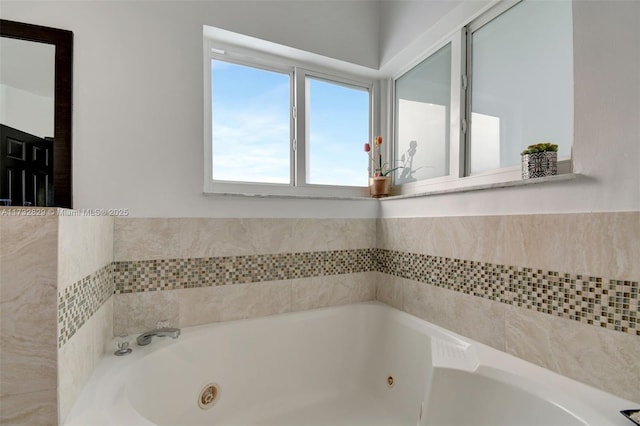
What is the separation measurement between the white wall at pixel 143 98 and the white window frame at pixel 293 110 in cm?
15

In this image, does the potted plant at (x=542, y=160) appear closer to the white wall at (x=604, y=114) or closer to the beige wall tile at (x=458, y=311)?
the white wall at (x=604, y=114)

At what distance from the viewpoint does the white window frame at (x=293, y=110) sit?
1657mm

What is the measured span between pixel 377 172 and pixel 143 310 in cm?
155

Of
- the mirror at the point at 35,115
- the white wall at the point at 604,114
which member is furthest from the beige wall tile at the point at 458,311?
the mirror at the point at 35,115

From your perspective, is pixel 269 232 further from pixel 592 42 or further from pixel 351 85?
pixel 592 42

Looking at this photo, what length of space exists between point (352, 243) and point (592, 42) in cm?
134

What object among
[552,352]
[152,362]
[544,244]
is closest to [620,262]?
[544,244]

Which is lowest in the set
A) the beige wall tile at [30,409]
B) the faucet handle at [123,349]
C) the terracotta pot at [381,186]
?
the faucet handle at [123,349]

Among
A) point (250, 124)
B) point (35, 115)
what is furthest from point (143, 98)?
point (250, 124)

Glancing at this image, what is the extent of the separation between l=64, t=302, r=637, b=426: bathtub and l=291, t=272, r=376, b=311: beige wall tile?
7 centimetres

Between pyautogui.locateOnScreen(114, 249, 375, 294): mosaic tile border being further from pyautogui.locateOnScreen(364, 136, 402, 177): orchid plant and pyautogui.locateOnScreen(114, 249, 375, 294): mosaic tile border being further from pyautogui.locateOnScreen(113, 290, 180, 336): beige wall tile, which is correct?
pyautogui.locateOnScreen(364, 136, 402, 177): orchid plant

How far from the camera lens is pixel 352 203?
1877mm

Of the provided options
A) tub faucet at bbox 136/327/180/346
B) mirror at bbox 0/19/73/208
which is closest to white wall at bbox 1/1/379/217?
mirror at bbox 0/19/73/208

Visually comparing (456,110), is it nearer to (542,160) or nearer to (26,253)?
(542,160)
